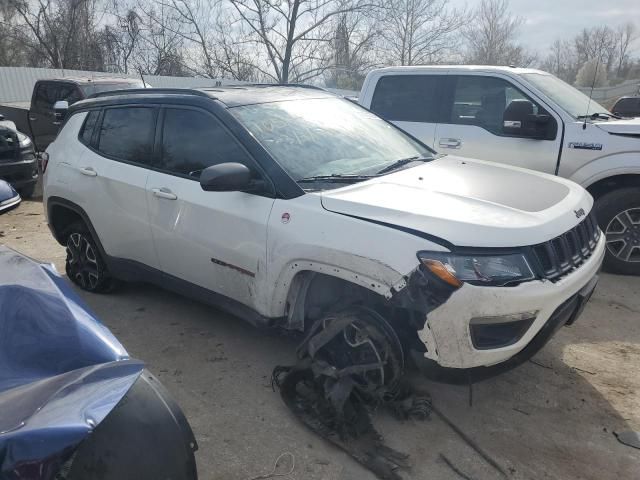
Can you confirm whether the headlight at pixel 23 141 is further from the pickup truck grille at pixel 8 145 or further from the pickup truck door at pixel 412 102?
the pickup truck door at pixel 412 102

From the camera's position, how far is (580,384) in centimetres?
330

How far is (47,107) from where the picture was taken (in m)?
10.6

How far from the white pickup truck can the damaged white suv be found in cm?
181

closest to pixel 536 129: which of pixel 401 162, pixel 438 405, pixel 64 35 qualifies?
pixel 401 162

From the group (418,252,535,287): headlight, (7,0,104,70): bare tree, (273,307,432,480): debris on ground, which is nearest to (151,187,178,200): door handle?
Answer: (273,307,432,480): debris on ground

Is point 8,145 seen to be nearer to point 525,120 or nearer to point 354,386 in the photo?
point 525,120

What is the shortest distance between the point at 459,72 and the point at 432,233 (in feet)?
12.9

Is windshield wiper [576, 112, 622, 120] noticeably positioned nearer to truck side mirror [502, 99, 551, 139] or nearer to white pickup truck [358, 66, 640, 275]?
white pickup truck [358, 66, 640, 275]

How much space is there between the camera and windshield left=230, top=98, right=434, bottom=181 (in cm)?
322

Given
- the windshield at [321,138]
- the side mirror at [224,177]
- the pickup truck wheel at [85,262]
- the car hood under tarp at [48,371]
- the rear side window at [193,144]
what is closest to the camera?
the car hood under tarp at [48,371]

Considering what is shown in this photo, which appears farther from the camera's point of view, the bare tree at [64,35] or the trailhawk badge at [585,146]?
the bare tree at [64,35]

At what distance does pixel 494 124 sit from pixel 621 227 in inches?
62.7

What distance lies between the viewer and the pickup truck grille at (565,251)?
260 centimetres

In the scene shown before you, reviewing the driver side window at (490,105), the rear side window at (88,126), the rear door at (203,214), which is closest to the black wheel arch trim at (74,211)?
the rear side window at (88,126)
